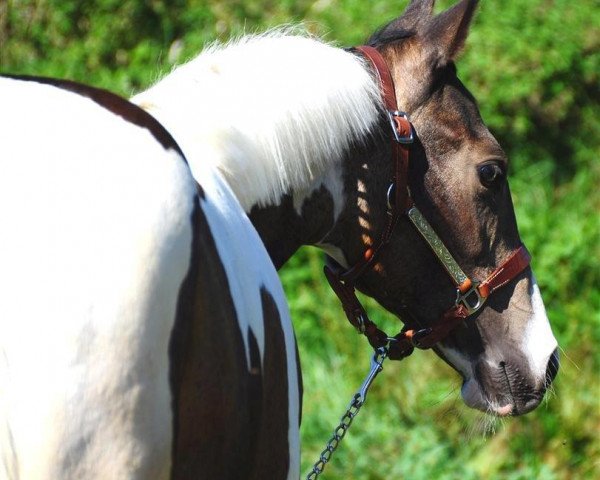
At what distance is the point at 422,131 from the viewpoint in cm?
260

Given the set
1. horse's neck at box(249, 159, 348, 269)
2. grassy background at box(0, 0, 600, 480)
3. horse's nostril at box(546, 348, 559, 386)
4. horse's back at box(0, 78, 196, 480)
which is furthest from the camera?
grassy background at box(0, 0, 600, 480)

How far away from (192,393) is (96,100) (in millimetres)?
560

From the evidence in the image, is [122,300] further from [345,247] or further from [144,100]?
[345,247]

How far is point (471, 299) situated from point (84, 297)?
1.30m

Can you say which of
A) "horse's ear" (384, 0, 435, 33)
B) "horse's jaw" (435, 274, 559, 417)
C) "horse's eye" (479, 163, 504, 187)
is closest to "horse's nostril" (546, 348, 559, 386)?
"horse's jaw" (435, 274, 559, 417)

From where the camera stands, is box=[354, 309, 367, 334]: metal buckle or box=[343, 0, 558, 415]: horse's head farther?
box=[354, 309, 367, 334]: metal buckle

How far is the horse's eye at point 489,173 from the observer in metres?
2.63

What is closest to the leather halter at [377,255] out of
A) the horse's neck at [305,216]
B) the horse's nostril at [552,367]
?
the horse's neck at [305,216]

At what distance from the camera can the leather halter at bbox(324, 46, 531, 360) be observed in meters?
2.55

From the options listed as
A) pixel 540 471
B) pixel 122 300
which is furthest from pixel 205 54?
pixel 540 471

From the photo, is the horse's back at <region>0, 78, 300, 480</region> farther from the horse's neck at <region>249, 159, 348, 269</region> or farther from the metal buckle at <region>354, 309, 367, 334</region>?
the metal buckle at <region>354, 309, 367, 334</region>

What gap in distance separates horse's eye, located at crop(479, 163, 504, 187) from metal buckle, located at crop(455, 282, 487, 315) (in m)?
0.26

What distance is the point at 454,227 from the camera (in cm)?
263

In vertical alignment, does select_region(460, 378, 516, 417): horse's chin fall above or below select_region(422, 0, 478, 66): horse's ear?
below
